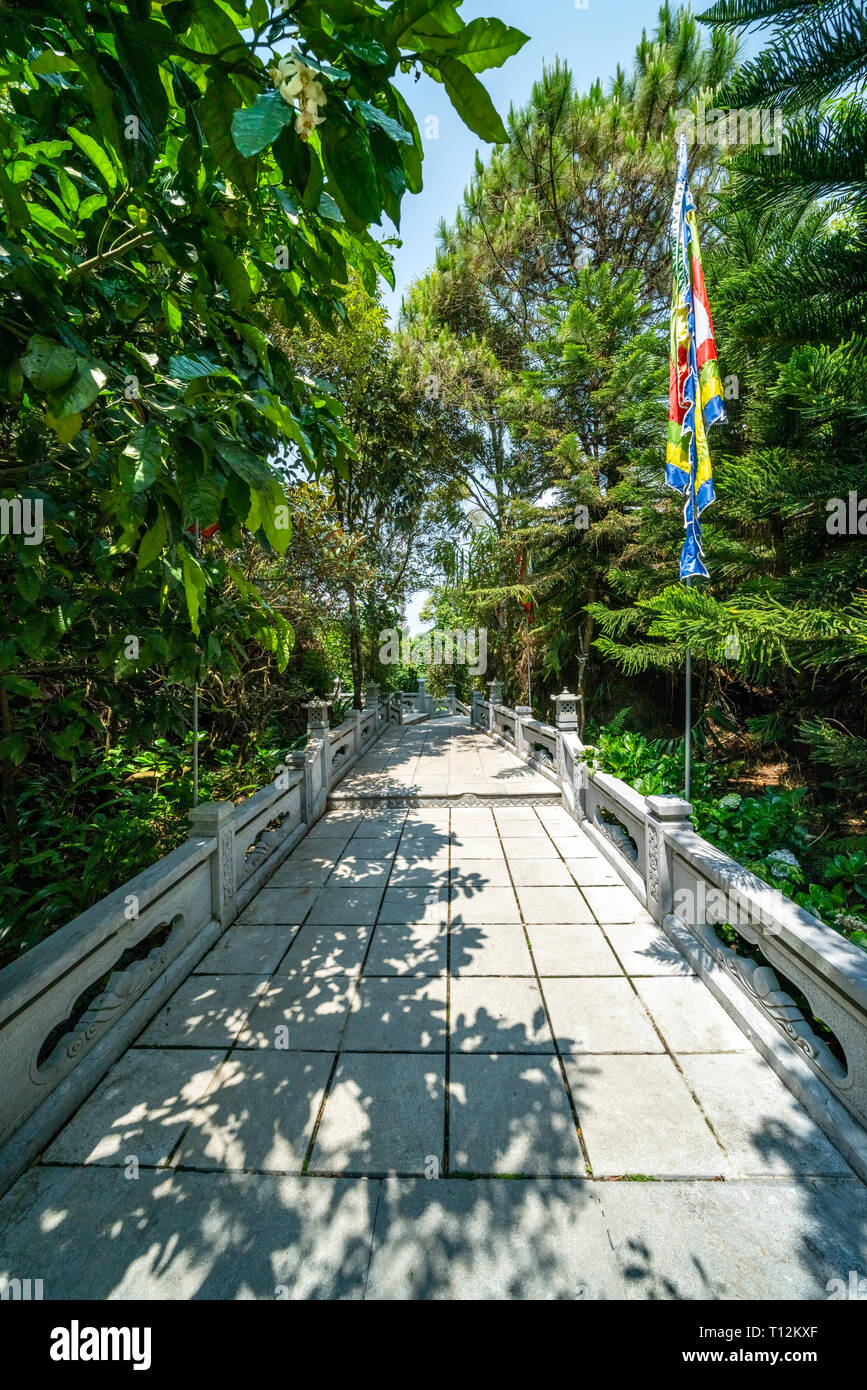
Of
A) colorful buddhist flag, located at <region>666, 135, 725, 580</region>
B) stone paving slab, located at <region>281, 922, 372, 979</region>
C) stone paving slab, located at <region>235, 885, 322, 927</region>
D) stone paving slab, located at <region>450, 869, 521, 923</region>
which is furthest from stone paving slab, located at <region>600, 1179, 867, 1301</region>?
colorful buddhist flag, located at <region>666, 135, 725, 580</region>

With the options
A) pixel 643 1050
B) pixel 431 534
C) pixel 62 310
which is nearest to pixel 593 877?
pixel 643 1050

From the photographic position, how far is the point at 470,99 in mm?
957

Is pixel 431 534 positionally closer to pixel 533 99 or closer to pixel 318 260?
Result: pixel 533 99

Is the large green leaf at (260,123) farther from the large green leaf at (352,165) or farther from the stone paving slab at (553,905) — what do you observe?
the stone paving slab at (553,905)

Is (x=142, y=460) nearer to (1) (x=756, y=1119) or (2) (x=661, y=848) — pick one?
(1) (x=756, y=1119)

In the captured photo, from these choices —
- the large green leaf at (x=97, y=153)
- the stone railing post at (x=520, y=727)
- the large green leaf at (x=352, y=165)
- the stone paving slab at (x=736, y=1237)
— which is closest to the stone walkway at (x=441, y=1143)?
the stone paving slab at (x=736, y=1237)

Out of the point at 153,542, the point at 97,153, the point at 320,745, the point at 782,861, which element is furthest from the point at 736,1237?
the point at 320,745

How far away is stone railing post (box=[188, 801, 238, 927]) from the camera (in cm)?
390

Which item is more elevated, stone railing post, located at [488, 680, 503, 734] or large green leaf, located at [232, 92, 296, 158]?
large green leaf, located at [232, 92, 296, 158]

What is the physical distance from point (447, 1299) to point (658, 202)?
13690mm

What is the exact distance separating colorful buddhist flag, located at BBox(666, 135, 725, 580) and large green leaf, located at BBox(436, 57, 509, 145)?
3472mm

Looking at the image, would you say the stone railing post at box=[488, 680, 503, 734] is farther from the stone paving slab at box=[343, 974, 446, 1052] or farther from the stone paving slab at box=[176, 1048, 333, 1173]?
the stone paving slab at box=[176, 1048, 333, 1173]

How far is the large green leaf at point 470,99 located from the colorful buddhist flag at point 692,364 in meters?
3.47

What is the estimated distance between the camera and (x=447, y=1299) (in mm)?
1650
